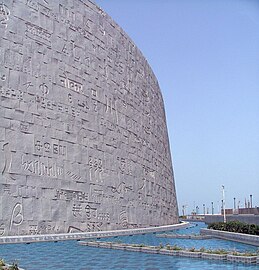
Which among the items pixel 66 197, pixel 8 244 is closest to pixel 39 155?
pixel 66 197

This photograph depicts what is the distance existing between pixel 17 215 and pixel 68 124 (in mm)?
3870

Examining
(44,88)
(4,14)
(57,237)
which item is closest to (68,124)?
(44,88)

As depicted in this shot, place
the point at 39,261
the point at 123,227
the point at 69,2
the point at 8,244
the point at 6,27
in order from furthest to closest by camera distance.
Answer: the point at 123,227
the point at 69,2
the point at 6,27
the point at 8,244
the point at 39,261

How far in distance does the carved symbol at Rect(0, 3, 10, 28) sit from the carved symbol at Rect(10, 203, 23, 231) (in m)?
5.69

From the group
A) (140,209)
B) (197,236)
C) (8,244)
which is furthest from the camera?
(140,209)

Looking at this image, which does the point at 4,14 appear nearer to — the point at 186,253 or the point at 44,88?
the point at 44,88

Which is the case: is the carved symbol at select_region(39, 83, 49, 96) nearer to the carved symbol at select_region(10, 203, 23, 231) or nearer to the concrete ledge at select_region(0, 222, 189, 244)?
the carved symbol at select_region(10, 203, 23, 231)

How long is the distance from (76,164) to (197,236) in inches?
196

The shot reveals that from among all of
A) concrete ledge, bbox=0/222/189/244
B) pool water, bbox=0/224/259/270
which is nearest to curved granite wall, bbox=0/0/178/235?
concrete ledge, bbox=0/222/189/244

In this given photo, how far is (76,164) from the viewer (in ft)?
50.4

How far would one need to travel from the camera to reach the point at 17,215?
12.8 m

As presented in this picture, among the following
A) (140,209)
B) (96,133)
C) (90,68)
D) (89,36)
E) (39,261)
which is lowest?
(39,261)

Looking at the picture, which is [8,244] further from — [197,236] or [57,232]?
[197,236]

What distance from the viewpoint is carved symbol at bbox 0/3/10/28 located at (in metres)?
13.7
